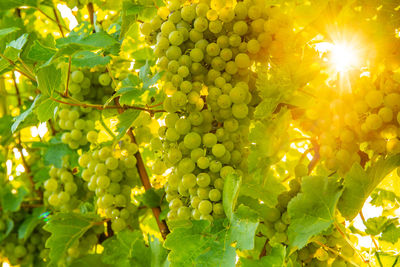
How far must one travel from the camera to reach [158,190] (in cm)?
104

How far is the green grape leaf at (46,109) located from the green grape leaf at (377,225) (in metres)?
0.58

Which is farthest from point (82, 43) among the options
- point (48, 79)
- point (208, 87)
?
point (208, 87)

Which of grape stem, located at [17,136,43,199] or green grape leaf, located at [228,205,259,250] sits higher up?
green grape leaf, located at [228,205,259,250]

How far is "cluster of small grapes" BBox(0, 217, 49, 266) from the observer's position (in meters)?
1.35

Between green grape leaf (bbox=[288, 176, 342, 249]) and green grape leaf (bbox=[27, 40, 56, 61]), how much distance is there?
0.51 metres

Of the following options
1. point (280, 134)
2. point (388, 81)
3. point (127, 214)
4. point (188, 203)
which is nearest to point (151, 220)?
point (127, 214)

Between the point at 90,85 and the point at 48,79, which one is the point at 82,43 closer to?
the point at 48,79

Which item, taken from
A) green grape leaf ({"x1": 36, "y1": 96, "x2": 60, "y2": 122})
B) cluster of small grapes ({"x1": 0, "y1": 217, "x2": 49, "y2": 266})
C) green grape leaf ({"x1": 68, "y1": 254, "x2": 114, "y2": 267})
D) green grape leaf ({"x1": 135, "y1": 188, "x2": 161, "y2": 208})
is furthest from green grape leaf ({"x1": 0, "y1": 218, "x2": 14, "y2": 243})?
green grape leaf ({"x1": 36, "y1": 96, "x2": 60, "y2": 122})

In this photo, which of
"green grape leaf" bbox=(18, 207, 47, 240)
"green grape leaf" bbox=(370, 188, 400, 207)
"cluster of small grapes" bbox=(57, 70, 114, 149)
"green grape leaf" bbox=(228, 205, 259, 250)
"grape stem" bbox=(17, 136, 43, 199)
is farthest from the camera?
"grape stem" bbox=(17, 136, 43, 199)

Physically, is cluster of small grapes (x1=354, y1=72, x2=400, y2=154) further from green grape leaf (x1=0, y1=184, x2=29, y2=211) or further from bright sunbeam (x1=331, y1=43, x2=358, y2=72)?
green grape leaf (x1=0, y1=184, x2=29, y2=211)

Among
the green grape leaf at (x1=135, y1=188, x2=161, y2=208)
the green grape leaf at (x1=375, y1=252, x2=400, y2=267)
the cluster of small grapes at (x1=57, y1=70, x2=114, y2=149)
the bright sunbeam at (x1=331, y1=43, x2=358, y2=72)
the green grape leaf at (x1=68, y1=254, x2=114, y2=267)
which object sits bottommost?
the green grape leaf at (x1=68, y1=254, x2=114, y2=267)

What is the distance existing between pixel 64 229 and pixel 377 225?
0.65m

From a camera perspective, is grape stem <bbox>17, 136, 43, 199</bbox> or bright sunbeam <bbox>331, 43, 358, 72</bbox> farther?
grape stem <bbox>17, 136, 43, 199</bbox>

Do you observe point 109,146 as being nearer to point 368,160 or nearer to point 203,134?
point 203,134
